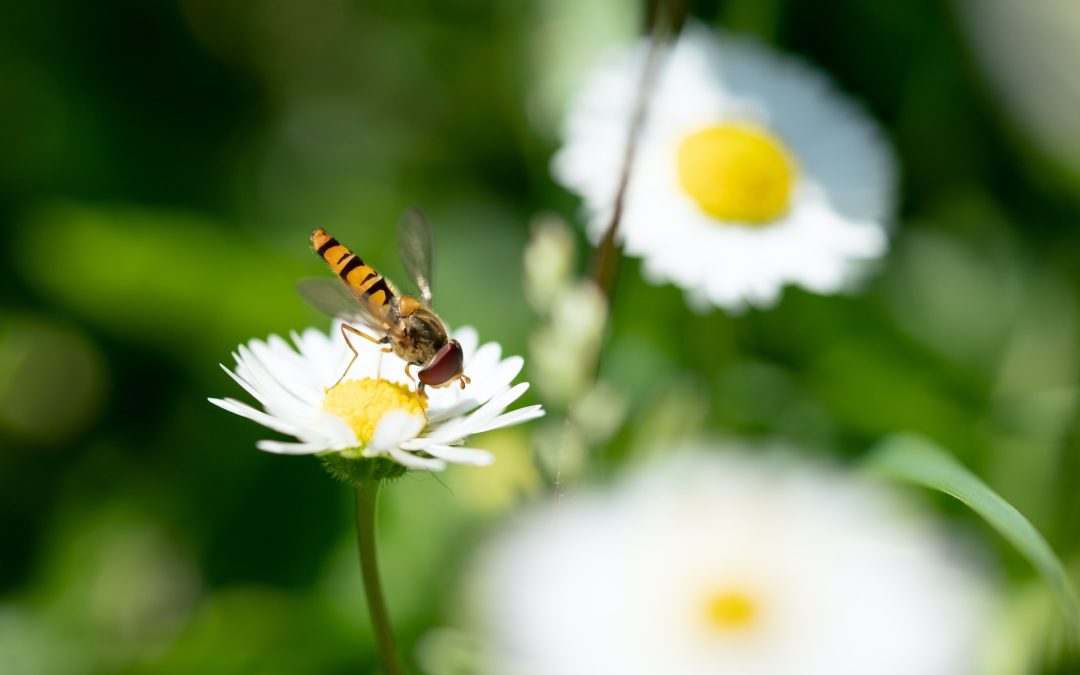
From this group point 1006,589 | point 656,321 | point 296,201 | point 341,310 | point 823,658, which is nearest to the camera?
point 823,658

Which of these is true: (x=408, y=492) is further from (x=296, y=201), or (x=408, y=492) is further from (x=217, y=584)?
(x=296, y=201)

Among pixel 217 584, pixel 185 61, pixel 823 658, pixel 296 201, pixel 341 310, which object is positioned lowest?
pixel 823 658

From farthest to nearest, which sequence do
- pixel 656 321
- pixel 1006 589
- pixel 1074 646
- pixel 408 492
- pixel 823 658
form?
pixel 656 321 < pixel 408 492 < pixel 1006 589 < pixel 1074 646 < pixel 823 658

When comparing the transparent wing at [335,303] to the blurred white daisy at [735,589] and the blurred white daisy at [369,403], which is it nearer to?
the blurred white daisy at [369,403]

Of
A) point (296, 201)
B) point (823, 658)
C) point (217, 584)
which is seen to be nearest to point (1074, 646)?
point (823, 658)

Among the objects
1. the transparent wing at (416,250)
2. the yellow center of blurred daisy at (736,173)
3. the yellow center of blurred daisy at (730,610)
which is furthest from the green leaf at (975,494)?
the transparent wing at (416,250)

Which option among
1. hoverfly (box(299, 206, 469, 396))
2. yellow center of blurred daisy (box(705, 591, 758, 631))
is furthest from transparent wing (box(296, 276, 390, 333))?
yellow center of blurred daisy (box(705, 591, 758, 631))

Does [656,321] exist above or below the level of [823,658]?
above

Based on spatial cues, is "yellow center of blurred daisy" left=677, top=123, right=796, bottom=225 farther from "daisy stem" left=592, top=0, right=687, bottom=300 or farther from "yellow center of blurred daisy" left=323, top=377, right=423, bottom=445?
"yellow center of blurred daisy" left=323, top=377, right=423, bottom=445
